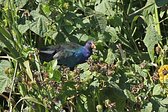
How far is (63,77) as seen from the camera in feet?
6.60

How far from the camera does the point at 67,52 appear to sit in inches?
91.5

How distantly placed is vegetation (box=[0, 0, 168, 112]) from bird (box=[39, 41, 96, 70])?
0.04 metres

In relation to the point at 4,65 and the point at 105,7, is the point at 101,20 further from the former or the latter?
the point at 4,65

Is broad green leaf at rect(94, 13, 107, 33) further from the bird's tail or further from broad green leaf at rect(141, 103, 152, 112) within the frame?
broad green leaf at rect(141, 103, 152, 112)

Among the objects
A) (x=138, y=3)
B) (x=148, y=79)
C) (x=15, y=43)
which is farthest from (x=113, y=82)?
(x=138, y=3)

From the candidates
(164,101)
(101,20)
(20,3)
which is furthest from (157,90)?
(20,3)

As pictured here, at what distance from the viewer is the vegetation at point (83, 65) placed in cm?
202

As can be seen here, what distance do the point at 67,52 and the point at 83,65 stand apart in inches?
7.1

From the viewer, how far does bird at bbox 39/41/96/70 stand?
7.52 ft

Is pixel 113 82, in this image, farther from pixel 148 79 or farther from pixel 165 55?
pixel 165 55

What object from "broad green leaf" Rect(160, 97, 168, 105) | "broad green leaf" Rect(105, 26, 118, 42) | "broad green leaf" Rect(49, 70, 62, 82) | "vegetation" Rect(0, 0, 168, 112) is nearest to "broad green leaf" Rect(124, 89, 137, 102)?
"vegetation" Rect(0, 0, 168, 112)

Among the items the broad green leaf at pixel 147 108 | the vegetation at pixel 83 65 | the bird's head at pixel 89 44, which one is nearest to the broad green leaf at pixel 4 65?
the vegetation at pixel 83 65

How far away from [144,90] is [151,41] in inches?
8.8

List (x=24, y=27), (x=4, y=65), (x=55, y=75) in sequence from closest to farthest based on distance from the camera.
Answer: (x=55, y=75), (x=4, y=65), (x=24, y=27)
